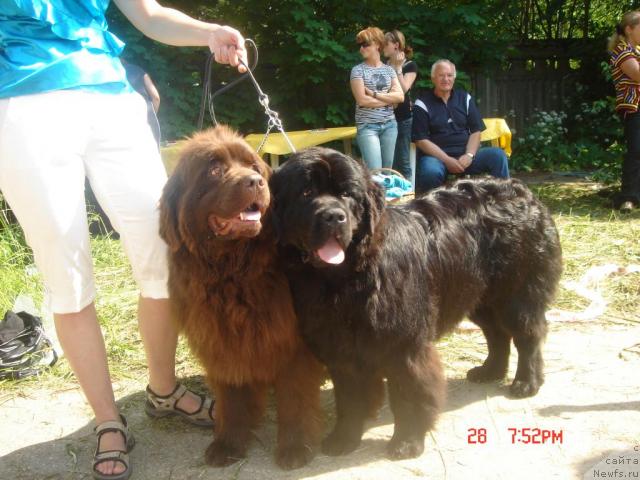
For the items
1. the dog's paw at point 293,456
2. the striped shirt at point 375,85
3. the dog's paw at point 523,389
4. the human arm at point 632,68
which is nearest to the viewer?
the dog's paw at point 293,456

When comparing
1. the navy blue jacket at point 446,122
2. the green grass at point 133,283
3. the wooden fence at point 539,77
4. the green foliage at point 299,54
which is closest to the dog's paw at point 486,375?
the green grass at point 133,283

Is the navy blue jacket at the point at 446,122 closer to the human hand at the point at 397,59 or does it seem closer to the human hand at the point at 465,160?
the human hand at the point at 465,160

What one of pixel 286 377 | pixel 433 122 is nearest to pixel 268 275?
pixel 286 377

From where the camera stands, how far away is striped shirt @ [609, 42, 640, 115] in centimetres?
682

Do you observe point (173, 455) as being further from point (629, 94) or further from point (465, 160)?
point (629, 94)

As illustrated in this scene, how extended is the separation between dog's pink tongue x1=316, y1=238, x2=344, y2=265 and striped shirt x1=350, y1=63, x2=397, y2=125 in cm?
493

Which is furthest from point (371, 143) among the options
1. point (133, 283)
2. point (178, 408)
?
point (178, 408)

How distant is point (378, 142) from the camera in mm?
7012

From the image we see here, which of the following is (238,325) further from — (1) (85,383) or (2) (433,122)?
(2) (433,122)

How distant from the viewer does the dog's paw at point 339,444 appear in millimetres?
2635

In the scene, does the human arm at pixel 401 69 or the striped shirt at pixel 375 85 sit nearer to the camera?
the striped shirt at pixel 375 85

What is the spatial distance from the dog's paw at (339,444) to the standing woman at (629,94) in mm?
5502

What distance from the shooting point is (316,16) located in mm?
10227

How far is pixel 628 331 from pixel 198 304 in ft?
9.02
